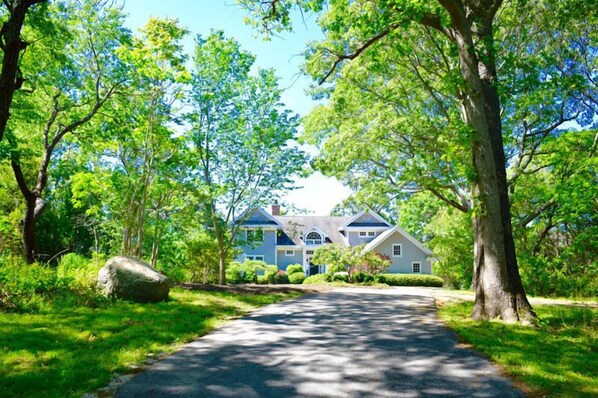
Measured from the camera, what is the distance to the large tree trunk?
9.28m

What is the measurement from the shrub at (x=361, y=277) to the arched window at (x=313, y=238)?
15315 mm

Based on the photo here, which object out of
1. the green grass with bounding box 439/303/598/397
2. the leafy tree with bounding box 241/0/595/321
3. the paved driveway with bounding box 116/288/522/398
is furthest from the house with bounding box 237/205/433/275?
the paved driveway with bounding box 116/288/522/398

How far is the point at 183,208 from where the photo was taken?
19359 mm

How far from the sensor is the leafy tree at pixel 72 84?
1545 cm

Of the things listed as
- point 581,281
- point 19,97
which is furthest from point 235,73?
point 581,281

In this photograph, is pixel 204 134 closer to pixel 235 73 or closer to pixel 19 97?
pixel 235 73

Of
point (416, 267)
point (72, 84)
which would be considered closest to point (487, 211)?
point (72, 84)

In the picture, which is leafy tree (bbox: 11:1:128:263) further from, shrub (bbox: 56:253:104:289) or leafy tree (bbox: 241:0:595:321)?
leafy tree (bbox: 241:0:595:321)

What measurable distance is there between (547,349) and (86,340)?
7.24 m

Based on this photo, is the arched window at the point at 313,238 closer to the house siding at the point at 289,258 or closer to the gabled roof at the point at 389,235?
the house siding at the point at 289,258

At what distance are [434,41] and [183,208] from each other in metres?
12.2

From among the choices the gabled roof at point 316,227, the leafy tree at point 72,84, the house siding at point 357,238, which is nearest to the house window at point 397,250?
the house siding at point 357,238

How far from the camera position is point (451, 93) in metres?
13.6

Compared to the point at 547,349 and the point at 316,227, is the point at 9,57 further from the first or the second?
the point at 316,227
